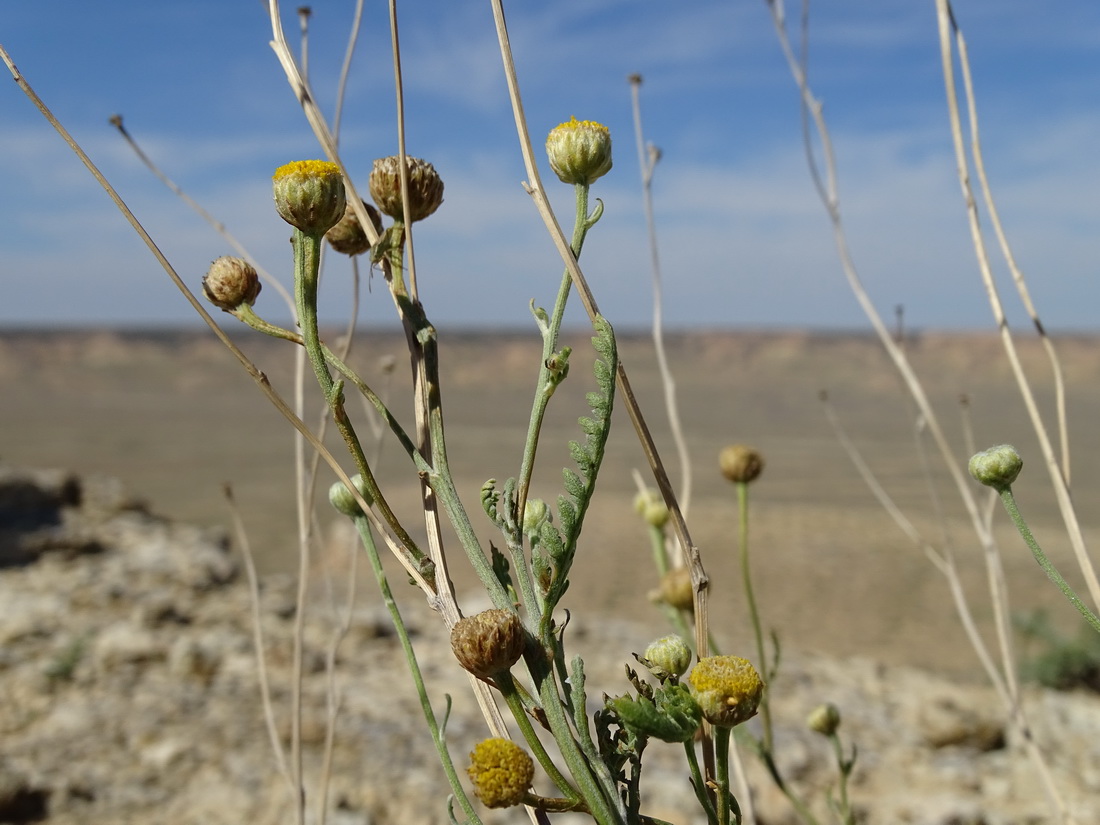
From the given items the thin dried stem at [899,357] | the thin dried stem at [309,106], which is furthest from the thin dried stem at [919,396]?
the thin dried stem at [309,106]

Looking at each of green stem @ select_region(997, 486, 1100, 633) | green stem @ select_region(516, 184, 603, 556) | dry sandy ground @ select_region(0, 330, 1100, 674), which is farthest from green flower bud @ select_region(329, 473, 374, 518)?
dry sandy ground @ select_region(0, 330, 1100, 674)

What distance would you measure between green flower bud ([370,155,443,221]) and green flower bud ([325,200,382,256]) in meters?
0.03

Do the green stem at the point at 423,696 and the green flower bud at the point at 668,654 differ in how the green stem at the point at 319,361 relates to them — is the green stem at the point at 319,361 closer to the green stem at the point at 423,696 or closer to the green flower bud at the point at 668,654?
the green stem at the point at 423,696

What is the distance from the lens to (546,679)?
578 millimetres

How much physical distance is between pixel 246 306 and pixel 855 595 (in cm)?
1141

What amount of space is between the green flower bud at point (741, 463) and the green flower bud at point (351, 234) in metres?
0.75

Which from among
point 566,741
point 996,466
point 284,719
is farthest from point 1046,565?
point 284,719

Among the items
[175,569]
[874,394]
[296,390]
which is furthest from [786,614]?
[874,394]

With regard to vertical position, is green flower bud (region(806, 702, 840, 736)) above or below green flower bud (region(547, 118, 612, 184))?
below

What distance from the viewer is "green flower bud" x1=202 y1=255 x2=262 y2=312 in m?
0.71

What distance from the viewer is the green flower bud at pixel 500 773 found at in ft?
1.94

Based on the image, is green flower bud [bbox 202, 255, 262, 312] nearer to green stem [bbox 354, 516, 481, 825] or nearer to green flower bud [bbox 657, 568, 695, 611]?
green stem [bbox 354, 516, 481, 825]

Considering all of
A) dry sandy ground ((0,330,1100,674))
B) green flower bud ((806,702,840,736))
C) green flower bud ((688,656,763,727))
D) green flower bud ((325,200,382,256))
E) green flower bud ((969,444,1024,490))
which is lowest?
green flower bud ((806,702,840,736))

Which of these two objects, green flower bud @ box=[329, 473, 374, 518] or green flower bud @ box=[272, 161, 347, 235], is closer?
green flower bud @ box=[272, 161, 347, 235]
